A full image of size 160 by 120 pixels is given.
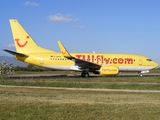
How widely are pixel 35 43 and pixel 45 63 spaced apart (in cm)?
353

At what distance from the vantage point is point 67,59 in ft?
135

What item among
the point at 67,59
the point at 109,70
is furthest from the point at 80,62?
the point at 109,70

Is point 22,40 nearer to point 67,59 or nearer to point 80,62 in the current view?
point 67,59

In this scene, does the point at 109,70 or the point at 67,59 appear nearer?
the point at 109,70

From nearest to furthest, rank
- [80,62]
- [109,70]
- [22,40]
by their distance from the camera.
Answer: [109,70] → [80,62] → [22,40]

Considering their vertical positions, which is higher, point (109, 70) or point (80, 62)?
point (80, 62)

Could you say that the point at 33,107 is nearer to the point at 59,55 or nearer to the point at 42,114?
the point at 42,114

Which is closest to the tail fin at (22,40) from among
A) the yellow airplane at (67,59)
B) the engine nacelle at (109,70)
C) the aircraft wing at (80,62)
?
the yellow airplane at (67,59)

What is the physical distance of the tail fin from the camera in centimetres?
4184

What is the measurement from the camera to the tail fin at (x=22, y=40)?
1647 inches

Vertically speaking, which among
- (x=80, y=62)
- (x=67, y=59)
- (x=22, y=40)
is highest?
(x=22, y=40)

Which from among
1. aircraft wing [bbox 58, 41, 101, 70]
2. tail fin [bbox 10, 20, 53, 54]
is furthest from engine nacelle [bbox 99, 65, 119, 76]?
tail fin [bbox 10, 20, 53, 54]

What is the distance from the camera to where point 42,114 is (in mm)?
10320

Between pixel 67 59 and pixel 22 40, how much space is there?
680 centimetres
